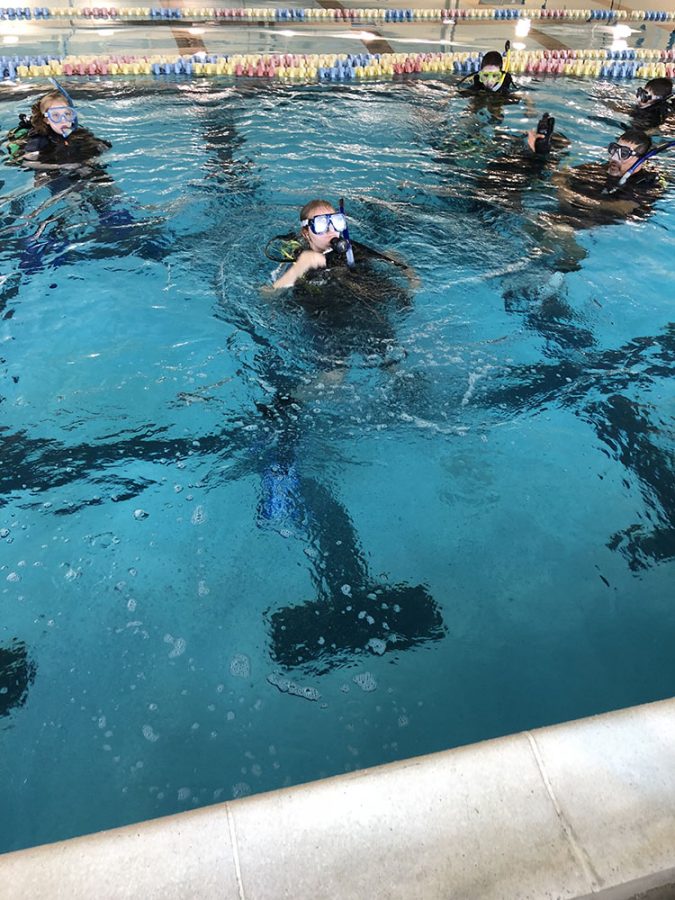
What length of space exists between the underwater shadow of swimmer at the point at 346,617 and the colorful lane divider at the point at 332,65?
898cm

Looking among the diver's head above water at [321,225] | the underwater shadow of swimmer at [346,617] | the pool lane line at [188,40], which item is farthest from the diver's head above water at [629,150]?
the pool lane line at [188,40]

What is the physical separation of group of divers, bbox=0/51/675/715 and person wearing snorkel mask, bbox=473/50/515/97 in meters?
0.03

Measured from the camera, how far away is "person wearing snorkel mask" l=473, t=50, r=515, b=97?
8266mm

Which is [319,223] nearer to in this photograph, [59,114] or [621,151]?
[621,151]

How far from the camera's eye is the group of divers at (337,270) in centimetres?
272

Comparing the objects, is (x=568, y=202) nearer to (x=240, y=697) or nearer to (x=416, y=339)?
(x=416, y=339)

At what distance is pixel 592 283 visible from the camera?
4.92 meters

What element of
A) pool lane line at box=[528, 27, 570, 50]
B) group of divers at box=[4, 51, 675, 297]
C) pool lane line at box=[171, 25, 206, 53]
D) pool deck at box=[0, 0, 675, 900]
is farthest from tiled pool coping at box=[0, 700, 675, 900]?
pool lane line at box=[528, 27, 570, 50]

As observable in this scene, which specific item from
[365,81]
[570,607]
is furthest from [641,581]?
[365,81]

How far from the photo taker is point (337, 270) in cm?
422

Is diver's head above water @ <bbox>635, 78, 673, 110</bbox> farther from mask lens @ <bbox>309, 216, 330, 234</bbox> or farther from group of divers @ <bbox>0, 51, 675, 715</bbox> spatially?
mask lens @ <bbox>309, 216, 330, 234</bbox>

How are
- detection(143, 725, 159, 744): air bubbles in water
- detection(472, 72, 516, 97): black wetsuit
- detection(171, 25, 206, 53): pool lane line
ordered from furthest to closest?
1. detection(171, 25, 206, 53): pool lane line
2. detection(472, 72, 516, 97): black wetsuit
3. detection(143, 725, 159, 744): air bubbles in water

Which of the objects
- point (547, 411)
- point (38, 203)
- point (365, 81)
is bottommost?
point (547, 411)

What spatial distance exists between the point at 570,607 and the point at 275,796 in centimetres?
161
